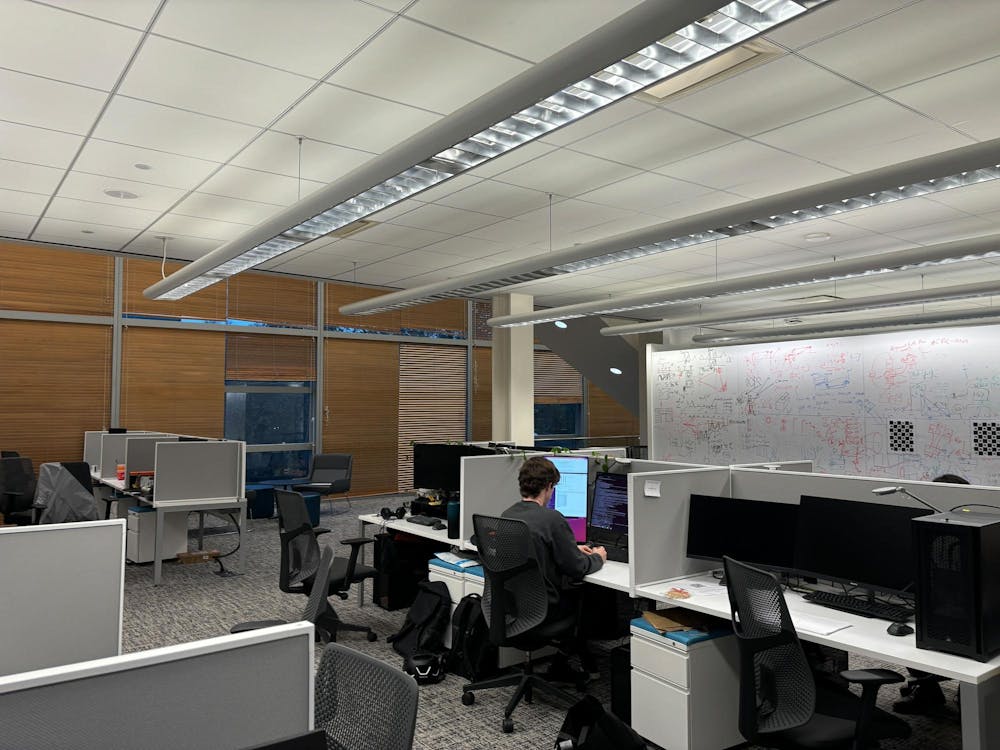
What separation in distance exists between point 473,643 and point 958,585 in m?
2.31

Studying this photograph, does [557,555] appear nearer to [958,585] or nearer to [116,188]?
[958,585]

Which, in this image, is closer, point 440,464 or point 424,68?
point 424,68

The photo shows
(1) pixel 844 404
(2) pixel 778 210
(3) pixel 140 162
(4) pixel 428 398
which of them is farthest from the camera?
(4) pixel 428 398

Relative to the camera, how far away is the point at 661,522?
10.7 feet

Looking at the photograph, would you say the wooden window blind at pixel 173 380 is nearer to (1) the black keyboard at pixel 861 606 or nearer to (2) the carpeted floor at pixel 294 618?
(2) the carpeted floor at pixel 294 618

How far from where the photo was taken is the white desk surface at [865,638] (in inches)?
84.8

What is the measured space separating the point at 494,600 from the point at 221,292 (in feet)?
21.9

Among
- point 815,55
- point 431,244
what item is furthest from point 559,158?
point 431,244

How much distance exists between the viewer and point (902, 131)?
4.02 meters

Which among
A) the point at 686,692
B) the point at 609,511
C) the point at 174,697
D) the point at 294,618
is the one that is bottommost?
the point at 294,618

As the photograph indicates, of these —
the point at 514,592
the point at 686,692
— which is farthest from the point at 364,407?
the point at 686,692

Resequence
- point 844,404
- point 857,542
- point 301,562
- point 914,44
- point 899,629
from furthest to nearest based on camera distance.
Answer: point 844,404
point 301,562
point 914,44
point 857,542
point 899,629

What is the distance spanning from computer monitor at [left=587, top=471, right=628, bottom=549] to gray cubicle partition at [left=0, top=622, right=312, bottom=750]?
Result: 107 inches

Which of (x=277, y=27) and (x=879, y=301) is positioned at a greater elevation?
(x=277, y=27)
